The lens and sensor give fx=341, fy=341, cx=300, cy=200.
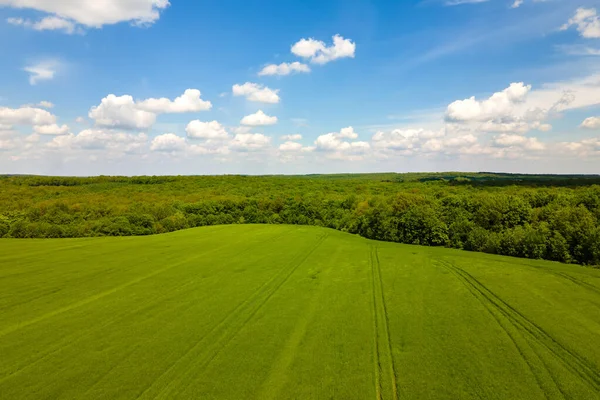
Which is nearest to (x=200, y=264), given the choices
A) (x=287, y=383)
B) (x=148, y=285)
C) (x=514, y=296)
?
(x=148, y=285)

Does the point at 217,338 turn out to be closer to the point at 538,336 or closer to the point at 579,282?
the point at 538,336

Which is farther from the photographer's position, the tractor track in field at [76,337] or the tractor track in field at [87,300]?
the tractor track in field at [87,300]

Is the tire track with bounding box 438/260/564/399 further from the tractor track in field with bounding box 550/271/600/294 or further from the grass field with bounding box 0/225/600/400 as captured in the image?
the tractor track in field with bounding box 550/271/600/294

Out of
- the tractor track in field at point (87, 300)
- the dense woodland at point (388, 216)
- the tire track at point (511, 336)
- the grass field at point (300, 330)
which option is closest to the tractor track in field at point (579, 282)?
the grass field at point (300, 330)

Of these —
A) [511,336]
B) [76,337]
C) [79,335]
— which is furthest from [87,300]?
[511,336]

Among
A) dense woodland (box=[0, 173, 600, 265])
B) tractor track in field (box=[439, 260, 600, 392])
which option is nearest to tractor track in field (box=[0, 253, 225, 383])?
tractor track in field (box=[439, 260, 600, 392])

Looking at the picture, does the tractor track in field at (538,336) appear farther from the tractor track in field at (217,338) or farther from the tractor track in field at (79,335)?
the tractor track in field at (79,335)
